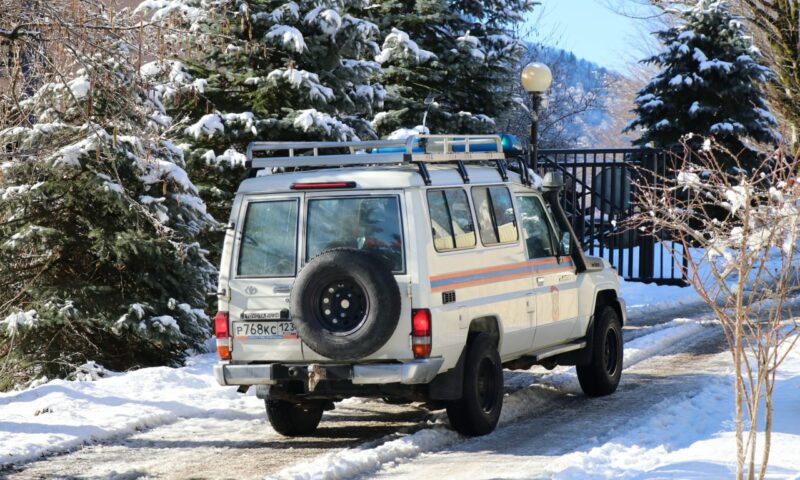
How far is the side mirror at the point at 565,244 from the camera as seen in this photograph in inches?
431

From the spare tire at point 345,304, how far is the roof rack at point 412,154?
99cm

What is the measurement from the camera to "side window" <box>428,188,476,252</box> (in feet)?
29.1

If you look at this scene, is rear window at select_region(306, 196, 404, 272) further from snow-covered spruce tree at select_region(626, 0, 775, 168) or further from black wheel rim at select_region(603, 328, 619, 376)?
snow-covered spruce tree at select_region(626, 0, 775, 168)

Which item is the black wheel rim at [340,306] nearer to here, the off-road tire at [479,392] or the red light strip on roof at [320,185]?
the red light strip on roof at [320,185]

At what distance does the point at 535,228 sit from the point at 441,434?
2522 millimetres

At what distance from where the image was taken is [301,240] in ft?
29.0

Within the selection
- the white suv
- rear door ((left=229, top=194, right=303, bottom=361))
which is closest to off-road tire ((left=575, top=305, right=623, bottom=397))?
the white suv

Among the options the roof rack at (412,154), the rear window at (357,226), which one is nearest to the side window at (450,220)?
the roof rack at (412,154)

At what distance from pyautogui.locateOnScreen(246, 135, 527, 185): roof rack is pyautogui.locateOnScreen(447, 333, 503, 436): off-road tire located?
147 centimetres

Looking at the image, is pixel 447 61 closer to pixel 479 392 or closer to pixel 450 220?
pixel 450 220

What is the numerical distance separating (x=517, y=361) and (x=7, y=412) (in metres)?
4.77

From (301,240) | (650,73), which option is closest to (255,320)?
(301,240)

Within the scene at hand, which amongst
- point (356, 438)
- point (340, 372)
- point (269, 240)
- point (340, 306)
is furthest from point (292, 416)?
point (269, 240)

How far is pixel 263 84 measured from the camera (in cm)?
1727
